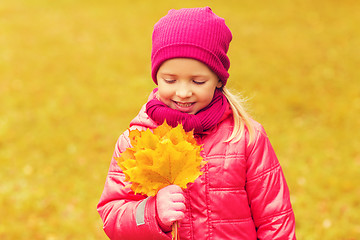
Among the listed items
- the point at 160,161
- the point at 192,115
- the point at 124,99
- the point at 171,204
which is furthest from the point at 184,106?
the point at 124,99

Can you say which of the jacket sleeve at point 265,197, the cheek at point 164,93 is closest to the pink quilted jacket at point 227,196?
the jacket sleeve at point 265,197

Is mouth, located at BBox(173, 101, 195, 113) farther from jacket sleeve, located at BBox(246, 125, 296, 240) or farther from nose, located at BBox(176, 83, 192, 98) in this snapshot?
jacket sleeve, located at BBox(246, 125, 296, 240)

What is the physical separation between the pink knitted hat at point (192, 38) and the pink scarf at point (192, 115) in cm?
14

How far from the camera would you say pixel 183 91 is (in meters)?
2.04

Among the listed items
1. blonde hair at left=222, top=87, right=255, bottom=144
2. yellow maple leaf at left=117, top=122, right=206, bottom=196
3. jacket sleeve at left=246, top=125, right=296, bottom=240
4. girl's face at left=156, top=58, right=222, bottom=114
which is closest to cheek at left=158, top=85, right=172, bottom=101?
girl's face at left=156, top=58, right=222, bottom=114

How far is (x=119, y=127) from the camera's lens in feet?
22.7

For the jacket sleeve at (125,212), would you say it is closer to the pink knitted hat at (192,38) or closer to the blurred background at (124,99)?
the pink knitted hat at (192,38)

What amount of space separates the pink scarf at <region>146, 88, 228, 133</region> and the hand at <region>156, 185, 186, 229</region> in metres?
0.33

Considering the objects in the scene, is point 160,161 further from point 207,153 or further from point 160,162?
point 207,153

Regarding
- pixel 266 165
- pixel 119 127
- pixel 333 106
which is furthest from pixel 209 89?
pixel 333 106

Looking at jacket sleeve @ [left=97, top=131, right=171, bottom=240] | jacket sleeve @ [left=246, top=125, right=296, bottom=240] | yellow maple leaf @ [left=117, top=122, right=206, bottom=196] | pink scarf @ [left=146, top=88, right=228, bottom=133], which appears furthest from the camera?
jacket sleeve @ [left=246, top=125, right=296, bottom=240]

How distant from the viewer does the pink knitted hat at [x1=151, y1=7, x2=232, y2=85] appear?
2035 millimetres

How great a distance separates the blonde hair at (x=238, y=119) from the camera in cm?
221

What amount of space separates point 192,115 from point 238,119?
11.2 inches
